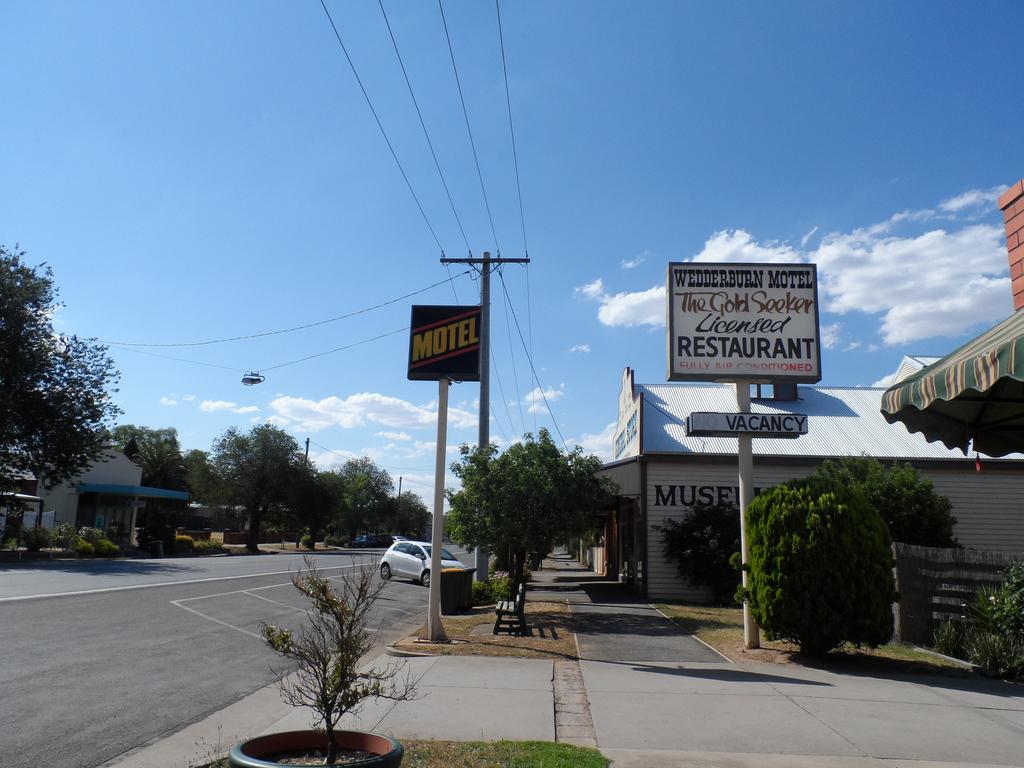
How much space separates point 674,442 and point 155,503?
4598 centimetres

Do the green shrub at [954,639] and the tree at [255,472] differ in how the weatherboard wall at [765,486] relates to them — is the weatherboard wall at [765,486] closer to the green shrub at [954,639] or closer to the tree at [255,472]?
the green shrub at [954,639]

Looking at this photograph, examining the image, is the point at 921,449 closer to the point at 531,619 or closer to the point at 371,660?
the point at 531,619

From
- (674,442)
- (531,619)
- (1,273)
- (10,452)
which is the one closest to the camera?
(531,619)

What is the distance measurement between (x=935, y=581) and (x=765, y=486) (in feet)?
33.2

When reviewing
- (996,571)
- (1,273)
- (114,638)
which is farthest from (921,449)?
(1,273)

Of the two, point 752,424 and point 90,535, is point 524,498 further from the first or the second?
point 90,535

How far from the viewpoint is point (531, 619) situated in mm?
15906

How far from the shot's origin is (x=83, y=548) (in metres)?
34.5

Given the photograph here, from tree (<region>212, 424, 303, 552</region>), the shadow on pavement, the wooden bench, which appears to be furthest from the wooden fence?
tree (<region>212, 424, 303, 552</region>)

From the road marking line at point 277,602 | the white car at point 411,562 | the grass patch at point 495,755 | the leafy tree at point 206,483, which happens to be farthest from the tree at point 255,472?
the grass patch at point 495,755

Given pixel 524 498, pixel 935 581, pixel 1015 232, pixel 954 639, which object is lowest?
pixel 954 639

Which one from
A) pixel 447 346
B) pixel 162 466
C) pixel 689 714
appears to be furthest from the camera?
pixel 162 466

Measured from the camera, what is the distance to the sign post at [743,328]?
1270cm

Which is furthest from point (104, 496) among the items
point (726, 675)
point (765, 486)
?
point (726, 675)
